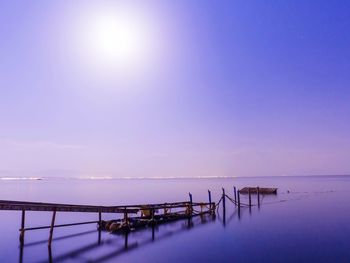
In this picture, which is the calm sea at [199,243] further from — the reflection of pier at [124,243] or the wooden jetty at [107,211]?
the wooden jetty at [107,211]

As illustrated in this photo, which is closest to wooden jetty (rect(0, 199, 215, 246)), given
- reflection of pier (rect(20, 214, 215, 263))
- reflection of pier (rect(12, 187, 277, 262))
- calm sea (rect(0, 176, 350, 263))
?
reflection of pier (rect(12, 187, 277, 262))

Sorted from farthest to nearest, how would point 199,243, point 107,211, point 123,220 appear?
point 123,220, point 107,211, point 199,243

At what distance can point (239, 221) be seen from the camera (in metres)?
39.3

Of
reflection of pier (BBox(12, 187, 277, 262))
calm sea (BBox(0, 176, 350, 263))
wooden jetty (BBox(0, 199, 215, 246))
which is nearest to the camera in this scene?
wooden jetty (BBox(0, 199, 215, 246))

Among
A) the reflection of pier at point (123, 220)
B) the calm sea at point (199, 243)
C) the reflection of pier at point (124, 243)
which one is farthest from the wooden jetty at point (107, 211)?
the calm sea at point (199, 243)

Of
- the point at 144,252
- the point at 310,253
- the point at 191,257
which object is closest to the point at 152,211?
the point at 144,252

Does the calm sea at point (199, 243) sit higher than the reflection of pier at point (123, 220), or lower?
lower

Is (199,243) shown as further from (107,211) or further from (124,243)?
(107,211)

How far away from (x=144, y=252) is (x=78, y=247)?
582 centimetres

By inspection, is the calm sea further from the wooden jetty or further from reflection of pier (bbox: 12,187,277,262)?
the wooden jetty

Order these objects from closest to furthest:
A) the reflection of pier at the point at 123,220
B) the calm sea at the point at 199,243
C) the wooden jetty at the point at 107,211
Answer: the wooden jetty at the point at 107,211
the reflection of pier at the point at 123,220
the calm sea at the point at 199,243

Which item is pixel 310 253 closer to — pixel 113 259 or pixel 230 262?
pixel 230 262

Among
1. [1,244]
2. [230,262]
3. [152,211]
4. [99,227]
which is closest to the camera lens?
[230,262]

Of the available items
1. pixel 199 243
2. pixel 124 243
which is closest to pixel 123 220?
pixel 124 243
